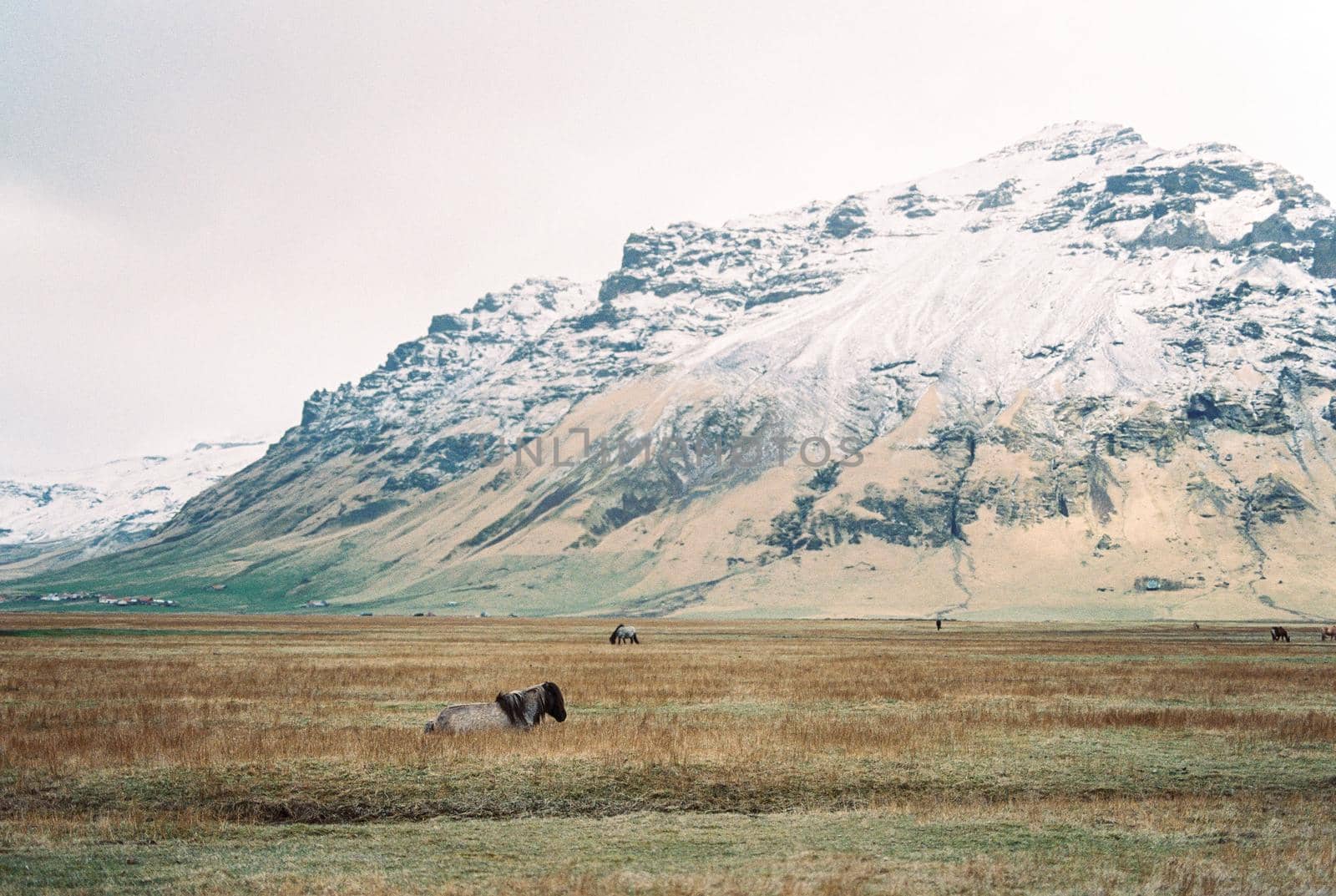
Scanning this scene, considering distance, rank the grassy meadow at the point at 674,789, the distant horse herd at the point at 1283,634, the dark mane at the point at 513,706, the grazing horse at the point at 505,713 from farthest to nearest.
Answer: the distant horse herd at the point at 1283,634
the dark mane at the point at 513,706
the grazing horse at the point at 505,713
the grassy meadow at the point at 674,789

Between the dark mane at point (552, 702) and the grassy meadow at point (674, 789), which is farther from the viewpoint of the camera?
the dark mane at point (552, 702)

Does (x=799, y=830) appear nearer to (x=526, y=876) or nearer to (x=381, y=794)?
(x=526, y=876)

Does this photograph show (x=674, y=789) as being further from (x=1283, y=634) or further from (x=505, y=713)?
(x=1283, y=634)

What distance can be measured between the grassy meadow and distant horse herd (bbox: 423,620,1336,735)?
27.6 inches

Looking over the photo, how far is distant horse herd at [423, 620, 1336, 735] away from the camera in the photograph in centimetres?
3250

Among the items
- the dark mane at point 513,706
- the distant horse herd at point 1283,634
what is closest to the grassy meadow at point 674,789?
the dark mane at point 513,706

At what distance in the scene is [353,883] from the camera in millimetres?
17438

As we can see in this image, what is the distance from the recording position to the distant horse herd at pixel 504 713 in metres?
32.5

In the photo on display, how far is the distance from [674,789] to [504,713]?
974cm

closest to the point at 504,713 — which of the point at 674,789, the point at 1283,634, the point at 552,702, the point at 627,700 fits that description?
the point at 552,702

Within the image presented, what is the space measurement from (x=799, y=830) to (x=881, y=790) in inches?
169

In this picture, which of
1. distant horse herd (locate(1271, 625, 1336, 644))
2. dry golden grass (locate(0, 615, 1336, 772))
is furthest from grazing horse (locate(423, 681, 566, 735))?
distant horse herd (locate(1271, 625, 1336, 644))

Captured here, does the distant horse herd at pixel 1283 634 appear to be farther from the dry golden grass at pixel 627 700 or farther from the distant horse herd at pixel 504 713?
the distant horse herd at pixel 504 713

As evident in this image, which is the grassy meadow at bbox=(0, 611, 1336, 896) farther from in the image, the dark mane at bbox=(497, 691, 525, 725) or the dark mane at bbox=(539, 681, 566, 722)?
the dark mane at bbox=(497, 691, 525, 725)
